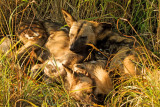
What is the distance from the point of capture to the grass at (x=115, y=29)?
243 centimetres

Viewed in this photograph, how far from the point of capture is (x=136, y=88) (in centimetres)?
251

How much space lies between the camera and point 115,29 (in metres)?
4.07

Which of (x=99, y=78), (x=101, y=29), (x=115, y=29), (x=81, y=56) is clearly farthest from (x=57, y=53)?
(x=115, y=29)

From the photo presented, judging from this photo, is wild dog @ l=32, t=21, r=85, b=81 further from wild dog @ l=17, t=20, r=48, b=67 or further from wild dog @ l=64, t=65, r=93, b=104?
wild dog @ l=64, t=65, r=93, b=104

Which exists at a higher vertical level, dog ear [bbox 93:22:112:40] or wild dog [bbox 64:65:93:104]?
dog ear [bbox 93:22:112:40]

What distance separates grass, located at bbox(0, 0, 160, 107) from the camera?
2.43m

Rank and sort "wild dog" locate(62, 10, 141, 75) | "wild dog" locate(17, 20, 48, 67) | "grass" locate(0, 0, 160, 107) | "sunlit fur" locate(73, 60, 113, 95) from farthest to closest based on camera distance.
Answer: "wild dog" locate(17, 20, 48, 67) → "wild dog" locate(62, 10, 141, 75) → "sunlit fur" locate(73, 60, 113, 95) → "grass" locate(0, 0, 160, 107)

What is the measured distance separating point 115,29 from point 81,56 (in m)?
1.06

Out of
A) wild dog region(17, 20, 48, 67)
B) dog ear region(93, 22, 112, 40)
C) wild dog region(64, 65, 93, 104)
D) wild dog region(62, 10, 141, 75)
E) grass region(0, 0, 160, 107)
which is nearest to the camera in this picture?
grass region(0, 0, 160, 107)

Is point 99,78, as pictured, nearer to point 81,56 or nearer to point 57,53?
point 81,56

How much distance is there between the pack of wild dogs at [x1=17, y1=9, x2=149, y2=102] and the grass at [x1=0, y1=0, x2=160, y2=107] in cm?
15

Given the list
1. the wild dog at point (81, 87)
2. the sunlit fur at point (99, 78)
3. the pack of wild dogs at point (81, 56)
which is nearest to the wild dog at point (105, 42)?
the pack of wild dogs at point (81, 56)

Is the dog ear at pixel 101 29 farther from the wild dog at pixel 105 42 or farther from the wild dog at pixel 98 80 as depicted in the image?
the wild dog at pixel 98 80

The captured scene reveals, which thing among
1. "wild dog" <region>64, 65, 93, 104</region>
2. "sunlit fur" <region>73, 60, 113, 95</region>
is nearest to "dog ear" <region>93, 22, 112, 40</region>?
"sunlit fur" <region>73, 60, 113, 95</region>
